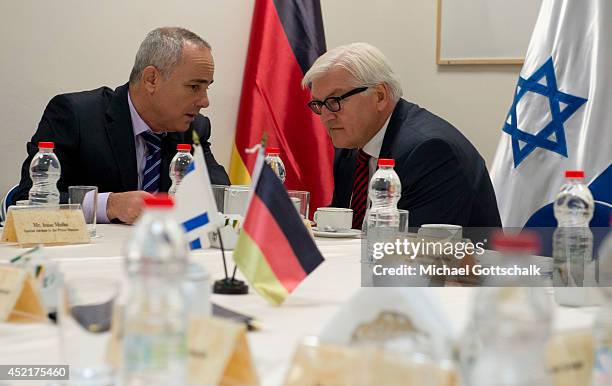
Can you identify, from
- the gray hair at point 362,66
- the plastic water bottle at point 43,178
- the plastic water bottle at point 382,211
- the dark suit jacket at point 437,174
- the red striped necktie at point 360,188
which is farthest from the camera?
the gray hair at point 362,66

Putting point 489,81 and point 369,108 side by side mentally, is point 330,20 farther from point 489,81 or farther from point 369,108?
point 369,108

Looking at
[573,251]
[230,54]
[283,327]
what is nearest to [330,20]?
[230,54]

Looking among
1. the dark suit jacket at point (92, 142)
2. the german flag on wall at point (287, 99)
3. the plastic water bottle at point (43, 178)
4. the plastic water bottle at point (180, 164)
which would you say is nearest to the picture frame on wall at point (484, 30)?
the german flag on wall at point (287, 99)

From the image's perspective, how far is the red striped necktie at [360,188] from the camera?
3.23 meters

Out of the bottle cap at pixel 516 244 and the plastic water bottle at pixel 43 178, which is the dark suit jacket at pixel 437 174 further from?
the bottle cap at pixel 516 244

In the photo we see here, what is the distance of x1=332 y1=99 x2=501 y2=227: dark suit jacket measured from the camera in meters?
3.05

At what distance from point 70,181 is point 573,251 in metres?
2.24

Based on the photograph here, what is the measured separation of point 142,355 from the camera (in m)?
0.92

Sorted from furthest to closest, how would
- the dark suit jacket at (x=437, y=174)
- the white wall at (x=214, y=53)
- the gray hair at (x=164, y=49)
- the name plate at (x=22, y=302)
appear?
the white wall at (x=214, y=53), the gray hair at (x=164, y=49), the dark suit jacket at (x=437, y=174), the name plate at (x=22, y=302)

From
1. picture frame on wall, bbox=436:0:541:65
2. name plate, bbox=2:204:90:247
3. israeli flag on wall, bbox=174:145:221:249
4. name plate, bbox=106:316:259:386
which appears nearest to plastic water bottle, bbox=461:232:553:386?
name plate, bbox=106:316:259:386

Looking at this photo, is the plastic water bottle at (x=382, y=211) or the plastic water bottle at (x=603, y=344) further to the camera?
the plastic water bottle at (x=382, y=211)

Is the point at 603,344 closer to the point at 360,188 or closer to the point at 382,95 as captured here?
the point at 360,188

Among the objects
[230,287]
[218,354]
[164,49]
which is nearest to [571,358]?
[218,354]

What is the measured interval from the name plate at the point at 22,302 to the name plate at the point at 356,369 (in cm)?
60
